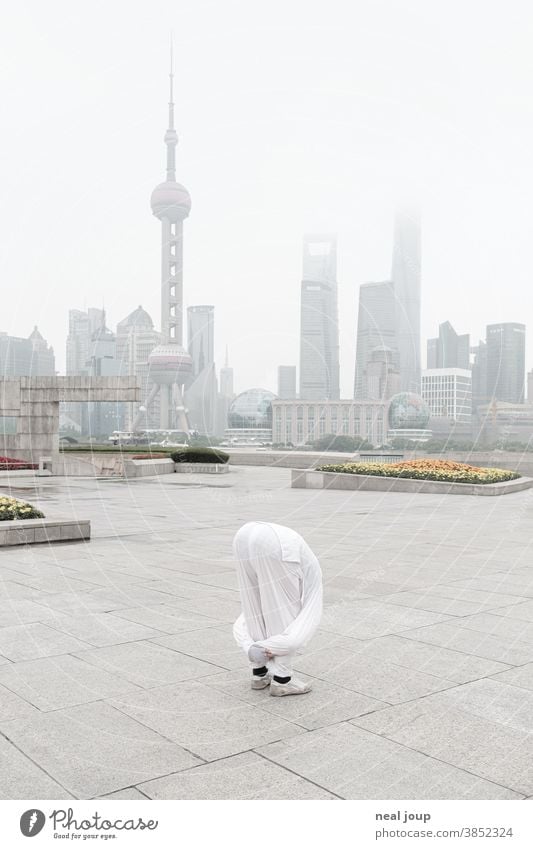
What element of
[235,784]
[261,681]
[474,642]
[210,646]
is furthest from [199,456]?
[235,784]

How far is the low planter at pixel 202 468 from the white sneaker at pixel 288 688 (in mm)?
28328

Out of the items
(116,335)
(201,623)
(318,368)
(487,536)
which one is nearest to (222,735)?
(201,623)

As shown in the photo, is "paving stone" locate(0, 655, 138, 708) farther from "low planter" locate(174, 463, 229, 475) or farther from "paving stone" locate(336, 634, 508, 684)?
"low planter" locate(174, 463, 229, 475)

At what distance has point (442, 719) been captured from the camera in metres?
4.64

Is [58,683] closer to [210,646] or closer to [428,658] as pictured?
[210,646]

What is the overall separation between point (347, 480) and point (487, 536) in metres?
11.7

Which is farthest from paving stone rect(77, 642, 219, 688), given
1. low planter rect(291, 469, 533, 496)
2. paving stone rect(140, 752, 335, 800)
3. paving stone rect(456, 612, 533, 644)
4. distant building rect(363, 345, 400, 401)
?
low planter rect(291, 469, 533, 496)

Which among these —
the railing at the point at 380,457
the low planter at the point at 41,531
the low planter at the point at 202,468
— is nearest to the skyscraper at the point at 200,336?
the low planter at the point at 41,531

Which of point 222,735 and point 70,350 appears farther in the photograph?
point 70,350

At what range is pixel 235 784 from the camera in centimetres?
369

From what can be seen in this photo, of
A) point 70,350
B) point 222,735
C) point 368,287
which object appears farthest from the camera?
point 70,350

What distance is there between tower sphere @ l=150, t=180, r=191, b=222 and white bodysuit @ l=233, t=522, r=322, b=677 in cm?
342

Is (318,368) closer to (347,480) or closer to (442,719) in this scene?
(442,719)

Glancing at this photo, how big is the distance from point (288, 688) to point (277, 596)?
0.68 m
